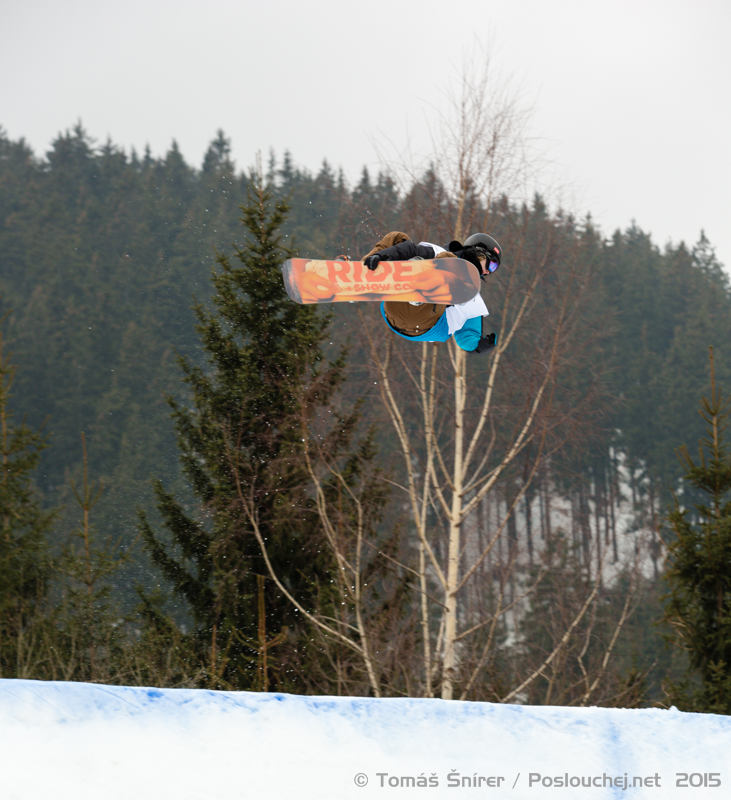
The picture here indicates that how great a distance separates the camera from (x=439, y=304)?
13.2 feet

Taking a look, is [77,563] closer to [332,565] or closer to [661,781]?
[332,565]

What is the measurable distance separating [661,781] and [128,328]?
31060 mm

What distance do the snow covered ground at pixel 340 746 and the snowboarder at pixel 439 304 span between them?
2041 millimetres

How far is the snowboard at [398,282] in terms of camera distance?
3.88 m

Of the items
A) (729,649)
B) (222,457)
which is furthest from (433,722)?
(222,457)

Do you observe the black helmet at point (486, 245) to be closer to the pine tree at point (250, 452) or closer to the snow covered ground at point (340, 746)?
the snow covered ground at point (340, 746)

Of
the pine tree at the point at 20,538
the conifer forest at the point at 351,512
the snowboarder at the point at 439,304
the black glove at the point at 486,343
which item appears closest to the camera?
the snowboarder at the point at 439,304

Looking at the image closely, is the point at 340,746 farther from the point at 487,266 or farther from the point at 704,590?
the point at 704,590

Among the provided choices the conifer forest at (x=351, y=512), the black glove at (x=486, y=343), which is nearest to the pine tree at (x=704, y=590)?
the conifer forest at (x=351, y=512)

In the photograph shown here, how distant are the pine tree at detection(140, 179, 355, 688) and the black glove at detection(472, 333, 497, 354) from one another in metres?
4.75

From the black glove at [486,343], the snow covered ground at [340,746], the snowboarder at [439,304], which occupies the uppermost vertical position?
the snowboarder at [439,304]

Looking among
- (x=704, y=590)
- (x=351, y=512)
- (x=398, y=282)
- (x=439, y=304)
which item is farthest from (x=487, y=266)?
(x=351, y=512)

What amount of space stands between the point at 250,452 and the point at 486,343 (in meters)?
6.11

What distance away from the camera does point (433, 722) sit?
3555 mm
